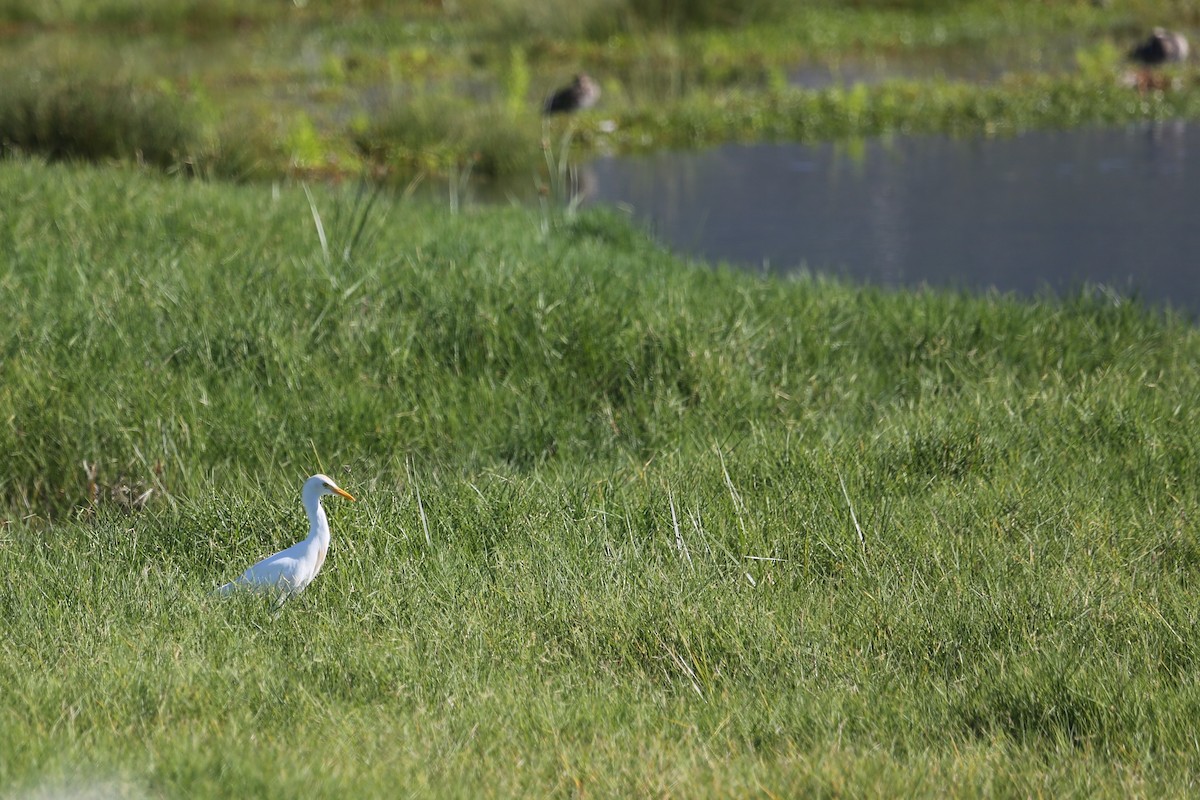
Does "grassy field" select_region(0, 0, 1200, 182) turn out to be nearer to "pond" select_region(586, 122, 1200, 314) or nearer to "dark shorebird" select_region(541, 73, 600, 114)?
"dark shorebird" select_region(541, 73, 600, 114)

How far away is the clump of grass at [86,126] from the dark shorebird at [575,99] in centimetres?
410

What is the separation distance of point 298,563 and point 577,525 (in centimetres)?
88

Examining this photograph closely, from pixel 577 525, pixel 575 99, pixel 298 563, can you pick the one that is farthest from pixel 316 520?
pixel 575 99

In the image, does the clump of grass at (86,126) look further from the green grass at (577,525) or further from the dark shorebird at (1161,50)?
the dark shorebird at (1161,50)

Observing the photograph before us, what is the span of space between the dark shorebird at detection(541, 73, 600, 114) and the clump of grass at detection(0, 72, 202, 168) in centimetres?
410

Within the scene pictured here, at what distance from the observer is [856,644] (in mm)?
3199

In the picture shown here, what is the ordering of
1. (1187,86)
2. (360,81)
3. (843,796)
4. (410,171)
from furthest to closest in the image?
1. (360,81)
2. (1187,86)
3. (410,171)
4. (843,796)

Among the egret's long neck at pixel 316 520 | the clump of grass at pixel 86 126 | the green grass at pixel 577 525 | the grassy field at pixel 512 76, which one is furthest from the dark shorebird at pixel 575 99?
the egret's long neck at pixel 316 520

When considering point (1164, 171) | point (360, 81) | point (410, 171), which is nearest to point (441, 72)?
point (360, 81)

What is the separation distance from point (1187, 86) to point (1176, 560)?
10.6 meters

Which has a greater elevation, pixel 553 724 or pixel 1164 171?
pixel 553 724

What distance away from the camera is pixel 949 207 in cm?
912

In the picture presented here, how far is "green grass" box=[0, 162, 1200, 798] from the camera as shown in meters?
2.71

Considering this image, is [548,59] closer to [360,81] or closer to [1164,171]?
[360,81]
